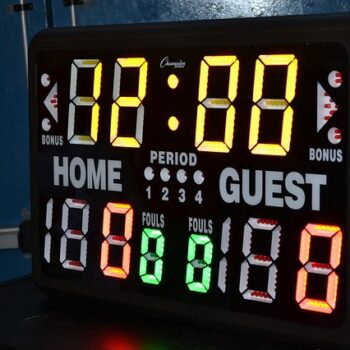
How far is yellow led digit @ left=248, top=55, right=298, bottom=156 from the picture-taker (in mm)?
983

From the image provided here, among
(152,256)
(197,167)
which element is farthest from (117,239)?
(197,167)

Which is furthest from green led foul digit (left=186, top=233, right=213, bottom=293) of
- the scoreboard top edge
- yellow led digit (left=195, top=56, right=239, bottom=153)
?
the scoreboard top edge

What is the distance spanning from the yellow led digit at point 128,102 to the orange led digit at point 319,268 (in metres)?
0.26

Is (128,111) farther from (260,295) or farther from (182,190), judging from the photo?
(260,295)

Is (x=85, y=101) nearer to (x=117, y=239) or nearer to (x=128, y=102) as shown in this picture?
(x=128, y=102)

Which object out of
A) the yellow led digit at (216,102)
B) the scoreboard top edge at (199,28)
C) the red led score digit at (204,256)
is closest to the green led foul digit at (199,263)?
the red led score digit at (204,256)

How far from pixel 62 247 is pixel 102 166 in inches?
5.4

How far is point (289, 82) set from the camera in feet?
3.23

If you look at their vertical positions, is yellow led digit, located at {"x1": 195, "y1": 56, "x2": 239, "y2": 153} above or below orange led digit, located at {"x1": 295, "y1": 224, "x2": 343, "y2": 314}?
above

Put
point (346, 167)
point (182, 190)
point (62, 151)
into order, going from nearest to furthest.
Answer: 1. point (346, 167)
2. point (182, 190)
3. point (62, 151)

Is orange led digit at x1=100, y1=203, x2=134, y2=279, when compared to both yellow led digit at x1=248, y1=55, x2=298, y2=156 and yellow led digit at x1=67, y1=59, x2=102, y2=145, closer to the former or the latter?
→ yellow led digit at x1=67, y1=59, x2=102, y2=145

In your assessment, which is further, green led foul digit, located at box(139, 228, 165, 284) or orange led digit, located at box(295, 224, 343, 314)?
green led foul digit, located at box(139, 228, 165, 284)

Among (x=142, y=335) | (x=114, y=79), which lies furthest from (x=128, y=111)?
(x=142, y=335)

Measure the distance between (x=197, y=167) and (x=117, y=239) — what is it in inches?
6.4
